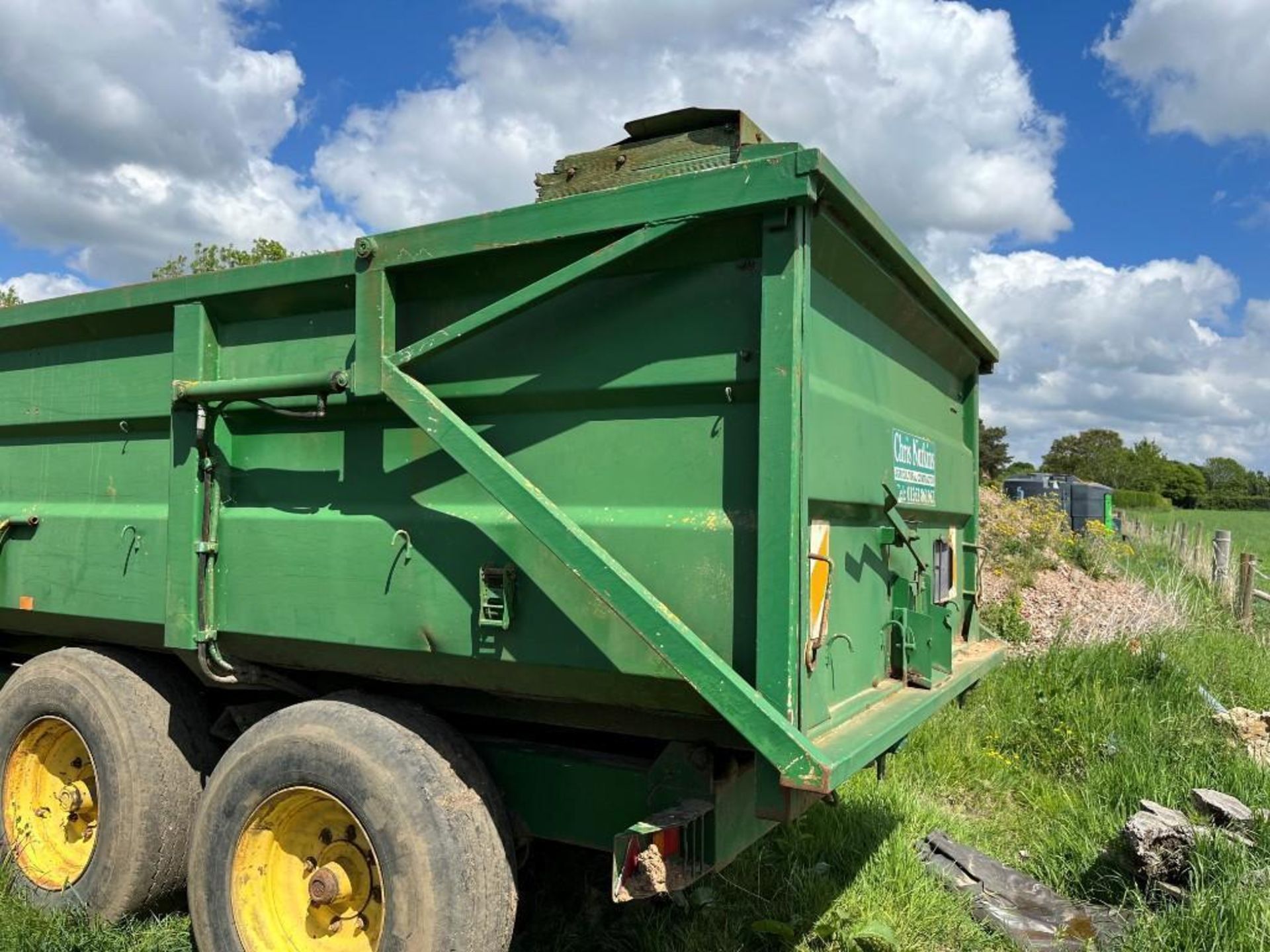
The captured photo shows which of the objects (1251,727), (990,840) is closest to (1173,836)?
(990,840)

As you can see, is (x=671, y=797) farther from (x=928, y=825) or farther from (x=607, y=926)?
(x=928, y=825)

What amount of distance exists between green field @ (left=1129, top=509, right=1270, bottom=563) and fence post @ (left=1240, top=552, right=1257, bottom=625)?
958 centimetres

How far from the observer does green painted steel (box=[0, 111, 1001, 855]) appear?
90.6 inches

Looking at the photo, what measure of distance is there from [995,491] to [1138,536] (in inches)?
146

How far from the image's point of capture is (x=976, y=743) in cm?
557

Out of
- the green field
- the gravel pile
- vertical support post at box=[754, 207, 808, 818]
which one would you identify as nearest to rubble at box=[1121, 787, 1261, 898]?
vertical support post at box=[754, 207, 808, 818]

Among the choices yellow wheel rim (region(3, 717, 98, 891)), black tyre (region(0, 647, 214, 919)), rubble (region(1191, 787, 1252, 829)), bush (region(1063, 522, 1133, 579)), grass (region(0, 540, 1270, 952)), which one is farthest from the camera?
bush (region(1063, 522, 1133, 579))

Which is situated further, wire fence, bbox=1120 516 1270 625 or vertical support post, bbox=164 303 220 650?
wire fence, bbox=1120 516 1270 625

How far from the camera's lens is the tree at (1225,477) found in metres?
94.1

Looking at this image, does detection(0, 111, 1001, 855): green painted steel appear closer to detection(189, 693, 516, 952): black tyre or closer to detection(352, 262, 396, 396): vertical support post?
detection(352, 262, 396, 396): vertical support post

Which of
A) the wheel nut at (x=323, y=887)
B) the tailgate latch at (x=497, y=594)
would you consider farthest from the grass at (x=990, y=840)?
the tailgate latch at (x=497, y=594)

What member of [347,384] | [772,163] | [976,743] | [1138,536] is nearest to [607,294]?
[772,163]

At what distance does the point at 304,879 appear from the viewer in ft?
9.41

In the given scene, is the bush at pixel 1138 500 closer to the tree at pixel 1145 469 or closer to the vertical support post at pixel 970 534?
the tree at pixel 1145 469
